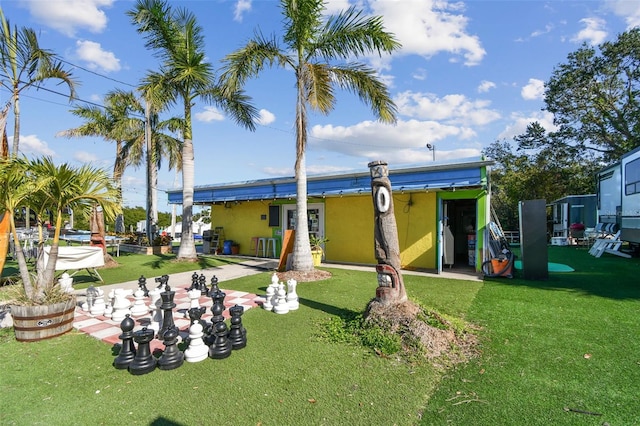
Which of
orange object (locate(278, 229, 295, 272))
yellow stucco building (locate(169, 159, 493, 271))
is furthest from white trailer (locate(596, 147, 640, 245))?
orange object (locate(278, 229, 295, 272))

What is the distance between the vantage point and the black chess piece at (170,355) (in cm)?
339

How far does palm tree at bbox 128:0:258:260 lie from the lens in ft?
33.8

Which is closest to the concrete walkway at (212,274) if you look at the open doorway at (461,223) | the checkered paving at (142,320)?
the checkered paving at (142,320)

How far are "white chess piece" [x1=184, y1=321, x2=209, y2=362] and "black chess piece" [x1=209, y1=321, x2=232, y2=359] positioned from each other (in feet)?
0.29

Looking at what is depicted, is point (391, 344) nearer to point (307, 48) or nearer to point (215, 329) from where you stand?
point (215, 329)

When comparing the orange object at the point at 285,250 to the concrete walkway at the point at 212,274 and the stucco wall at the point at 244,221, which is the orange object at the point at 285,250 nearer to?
the concrete walkway at the point at 212,274

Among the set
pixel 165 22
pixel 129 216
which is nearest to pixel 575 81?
pixel 165 22

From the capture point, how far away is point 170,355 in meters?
3.44

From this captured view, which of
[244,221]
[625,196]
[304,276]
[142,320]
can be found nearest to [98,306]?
[142,320]

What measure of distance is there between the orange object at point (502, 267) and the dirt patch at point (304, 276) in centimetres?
438

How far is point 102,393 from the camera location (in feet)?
9.70

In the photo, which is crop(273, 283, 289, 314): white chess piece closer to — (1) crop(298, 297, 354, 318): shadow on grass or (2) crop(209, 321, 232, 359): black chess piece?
(1) crop(298, 297, 354, 318): shadow on grass

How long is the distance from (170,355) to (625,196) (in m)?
13.9

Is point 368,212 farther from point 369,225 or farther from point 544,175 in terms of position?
point 544,175
